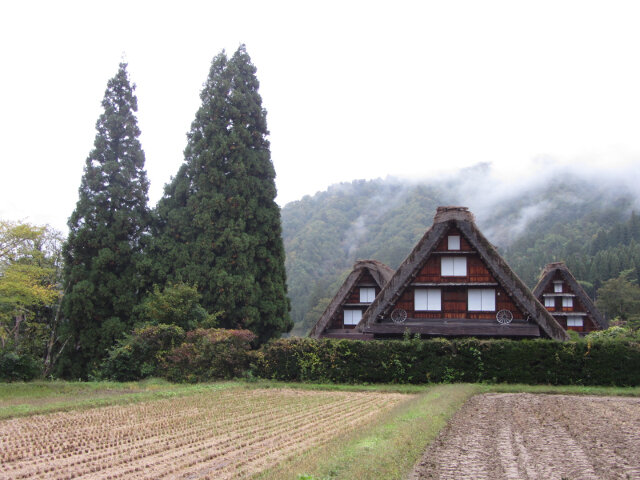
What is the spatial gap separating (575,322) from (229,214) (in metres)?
31.0

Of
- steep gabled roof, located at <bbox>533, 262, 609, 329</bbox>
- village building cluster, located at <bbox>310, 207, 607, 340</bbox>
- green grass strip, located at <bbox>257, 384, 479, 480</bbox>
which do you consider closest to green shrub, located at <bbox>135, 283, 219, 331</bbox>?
village building cluster, located at <bbox>310, 207, 607, 340</bbox>

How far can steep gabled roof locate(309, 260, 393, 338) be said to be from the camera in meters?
33.2

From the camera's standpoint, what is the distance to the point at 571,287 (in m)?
43.8

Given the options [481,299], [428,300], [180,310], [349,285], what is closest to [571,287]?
[349,285]

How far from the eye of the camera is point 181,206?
107 ft

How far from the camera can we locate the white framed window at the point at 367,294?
34.2 meters

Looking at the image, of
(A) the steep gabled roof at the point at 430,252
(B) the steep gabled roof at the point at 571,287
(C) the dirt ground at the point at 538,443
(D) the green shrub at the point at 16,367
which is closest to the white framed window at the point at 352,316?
(A) the steep gabled roof at the point at 430,252

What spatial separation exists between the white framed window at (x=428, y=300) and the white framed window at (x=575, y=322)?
84.6 ft

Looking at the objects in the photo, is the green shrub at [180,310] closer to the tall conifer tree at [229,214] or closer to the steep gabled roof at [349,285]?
the tall conifer tree at [229,214]

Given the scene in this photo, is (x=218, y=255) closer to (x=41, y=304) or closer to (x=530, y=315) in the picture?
(x=41, y=304)

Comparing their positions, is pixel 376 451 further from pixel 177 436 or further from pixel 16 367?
pixel 16 367

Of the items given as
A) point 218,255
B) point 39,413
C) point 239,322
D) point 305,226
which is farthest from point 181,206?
point 305,226

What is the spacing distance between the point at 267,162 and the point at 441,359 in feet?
56.8

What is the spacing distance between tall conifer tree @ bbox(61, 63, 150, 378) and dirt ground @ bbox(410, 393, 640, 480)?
66.9ft
